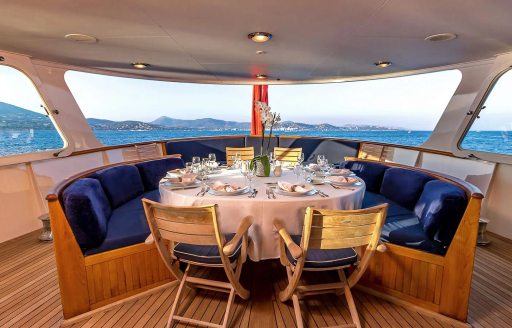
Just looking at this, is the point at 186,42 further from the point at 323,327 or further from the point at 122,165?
the point at 323,327

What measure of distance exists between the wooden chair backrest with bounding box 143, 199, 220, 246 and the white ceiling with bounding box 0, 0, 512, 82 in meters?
1.48

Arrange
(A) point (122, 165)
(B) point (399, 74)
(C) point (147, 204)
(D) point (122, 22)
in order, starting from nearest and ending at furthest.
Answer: (C) point (147, 204) → (D) point (122, 22) → (A) point (122, 165) → (B) point (399, 74)

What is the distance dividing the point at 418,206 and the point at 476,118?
105 inches

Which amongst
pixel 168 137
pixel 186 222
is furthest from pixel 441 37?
pixel 168 137

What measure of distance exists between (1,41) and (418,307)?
472 cm

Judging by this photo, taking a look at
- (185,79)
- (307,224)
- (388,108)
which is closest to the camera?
(307,224)

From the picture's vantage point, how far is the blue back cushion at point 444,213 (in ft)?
5.95

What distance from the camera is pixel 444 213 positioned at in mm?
1845

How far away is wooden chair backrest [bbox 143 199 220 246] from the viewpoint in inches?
57.9

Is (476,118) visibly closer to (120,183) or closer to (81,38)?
(120,183)

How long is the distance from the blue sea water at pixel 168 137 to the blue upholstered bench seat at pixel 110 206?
1696 cm

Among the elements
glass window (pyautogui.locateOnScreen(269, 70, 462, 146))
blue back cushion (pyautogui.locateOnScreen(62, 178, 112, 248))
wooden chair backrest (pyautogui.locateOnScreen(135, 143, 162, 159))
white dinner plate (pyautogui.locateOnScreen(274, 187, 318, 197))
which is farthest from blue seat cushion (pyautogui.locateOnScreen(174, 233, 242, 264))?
glass window (pyautogui.locateOnScreen(269, 70, 462, 146))

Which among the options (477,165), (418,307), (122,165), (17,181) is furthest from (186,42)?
(477,165)

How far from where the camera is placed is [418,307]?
6.28ft
